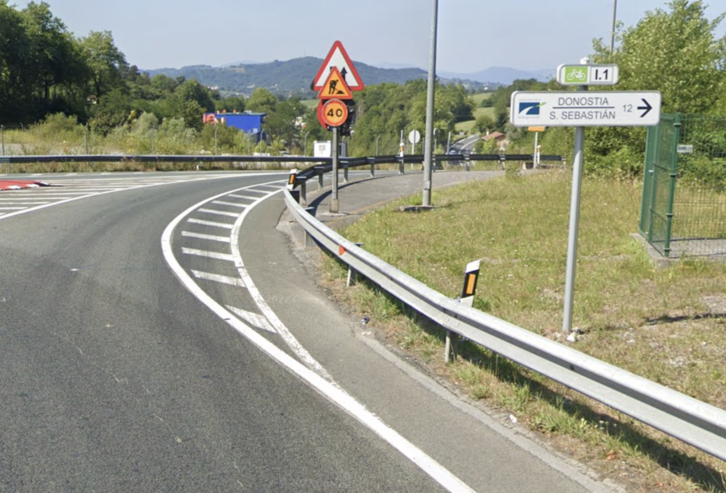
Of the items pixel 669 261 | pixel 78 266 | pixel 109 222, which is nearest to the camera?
pixel 669 261

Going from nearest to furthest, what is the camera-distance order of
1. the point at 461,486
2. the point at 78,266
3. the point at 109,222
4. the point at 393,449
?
the point at 461,486
the point at 393,449
the point at 78,266
the point at 109,222

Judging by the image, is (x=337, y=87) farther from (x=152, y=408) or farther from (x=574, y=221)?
(x=152, y=408)

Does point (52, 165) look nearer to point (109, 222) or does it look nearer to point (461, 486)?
point (109, 222)

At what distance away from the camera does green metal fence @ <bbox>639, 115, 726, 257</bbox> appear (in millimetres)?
10062

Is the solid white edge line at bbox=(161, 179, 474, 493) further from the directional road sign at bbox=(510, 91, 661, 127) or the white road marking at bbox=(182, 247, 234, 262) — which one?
the directional road sign at bbox=(510, 91, 661, 127)

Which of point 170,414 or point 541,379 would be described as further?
point 541,379

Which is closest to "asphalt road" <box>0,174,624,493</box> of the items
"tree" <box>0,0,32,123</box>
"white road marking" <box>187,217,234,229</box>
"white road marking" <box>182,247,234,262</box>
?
"white road marking" <box>182,247,234,262</box>

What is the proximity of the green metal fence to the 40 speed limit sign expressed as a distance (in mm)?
5949

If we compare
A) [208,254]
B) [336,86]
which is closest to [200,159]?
[336,86]

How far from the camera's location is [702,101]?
2281 centimetres

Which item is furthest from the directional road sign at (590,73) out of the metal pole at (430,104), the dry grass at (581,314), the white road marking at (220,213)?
the white road marking at (220,213)

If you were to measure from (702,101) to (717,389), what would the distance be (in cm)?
1973

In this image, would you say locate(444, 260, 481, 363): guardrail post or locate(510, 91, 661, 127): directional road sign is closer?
locate(444, 260, 481, 363): guardrail post

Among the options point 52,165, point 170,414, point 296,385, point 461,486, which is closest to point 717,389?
point 461,486
